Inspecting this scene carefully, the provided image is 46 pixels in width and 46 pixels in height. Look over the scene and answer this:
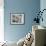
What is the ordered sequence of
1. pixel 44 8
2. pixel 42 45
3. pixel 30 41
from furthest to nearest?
1. pixel 44 8
2. pixel 30 41
3. pixel 42 45

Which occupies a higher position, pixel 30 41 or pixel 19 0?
pixel 19 0

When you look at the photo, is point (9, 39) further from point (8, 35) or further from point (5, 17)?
point (5, 17)

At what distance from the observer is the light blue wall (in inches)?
225

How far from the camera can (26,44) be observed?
11.8 ft

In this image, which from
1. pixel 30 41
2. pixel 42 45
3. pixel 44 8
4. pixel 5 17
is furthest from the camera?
pixel 5 17

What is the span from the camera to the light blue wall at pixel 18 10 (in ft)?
18.7

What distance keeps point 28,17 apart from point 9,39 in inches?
48.4

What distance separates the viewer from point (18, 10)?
18.9ft

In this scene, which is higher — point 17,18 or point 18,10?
point 18,10

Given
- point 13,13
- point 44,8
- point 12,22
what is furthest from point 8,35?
point 44,8

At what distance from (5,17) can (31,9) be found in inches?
45.3

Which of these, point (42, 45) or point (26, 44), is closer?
point (42, 45)

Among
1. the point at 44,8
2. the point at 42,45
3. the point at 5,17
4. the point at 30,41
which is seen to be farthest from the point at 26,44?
the point at 5,17

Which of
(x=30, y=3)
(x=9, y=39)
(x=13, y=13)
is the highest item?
(x=30, y=3)
